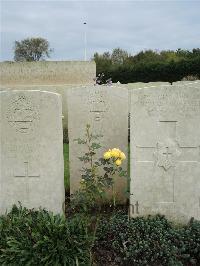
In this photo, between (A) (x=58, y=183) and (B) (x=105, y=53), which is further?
(B) (x=105, y=53)

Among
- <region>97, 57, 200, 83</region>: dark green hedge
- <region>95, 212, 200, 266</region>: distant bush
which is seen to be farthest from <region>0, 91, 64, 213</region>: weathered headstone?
<region>97, 57, 200, 83</region>: dark green hedge

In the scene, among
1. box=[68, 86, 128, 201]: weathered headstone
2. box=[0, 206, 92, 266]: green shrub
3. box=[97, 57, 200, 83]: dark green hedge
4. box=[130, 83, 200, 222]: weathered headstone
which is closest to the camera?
box=[0, 206, 92, 266]: green shrub

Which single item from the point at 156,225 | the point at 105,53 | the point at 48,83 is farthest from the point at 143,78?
the point at 156,225

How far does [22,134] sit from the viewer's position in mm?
4809

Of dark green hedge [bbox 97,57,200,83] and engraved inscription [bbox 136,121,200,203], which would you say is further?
dark green hedge [bbox 97,57,200,83]

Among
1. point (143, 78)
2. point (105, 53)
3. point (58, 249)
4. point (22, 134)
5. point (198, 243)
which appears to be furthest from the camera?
point (105, 53)

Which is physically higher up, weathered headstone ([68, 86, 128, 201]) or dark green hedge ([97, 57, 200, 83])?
dark green hedge ([97, 57, 200, 83])

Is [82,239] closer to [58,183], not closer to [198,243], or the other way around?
[58,183]

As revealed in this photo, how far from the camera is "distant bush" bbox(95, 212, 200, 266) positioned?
13.9ft

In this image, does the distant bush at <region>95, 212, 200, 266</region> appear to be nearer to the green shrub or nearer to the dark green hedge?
the green shrub

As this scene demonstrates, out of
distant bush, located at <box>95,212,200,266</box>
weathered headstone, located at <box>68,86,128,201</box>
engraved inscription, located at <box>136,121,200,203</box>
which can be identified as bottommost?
distant bush, located at <box>95,212,200,266</box>

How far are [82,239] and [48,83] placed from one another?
28.7ft

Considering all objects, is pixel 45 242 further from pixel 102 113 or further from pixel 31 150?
pixel 102 113

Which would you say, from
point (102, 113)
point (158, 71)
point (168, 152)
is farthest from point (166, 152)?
point (158, 71)
